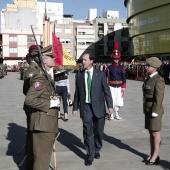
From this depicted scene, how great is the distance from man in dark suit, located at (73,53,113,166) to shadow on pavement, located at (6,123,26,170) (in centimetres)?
114

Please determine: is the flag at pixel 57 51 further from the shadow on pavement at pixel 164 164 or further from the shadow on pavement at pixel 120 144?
the shadow on pavement at pixel 164 164

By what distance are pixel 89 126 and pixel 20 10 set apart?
248ft

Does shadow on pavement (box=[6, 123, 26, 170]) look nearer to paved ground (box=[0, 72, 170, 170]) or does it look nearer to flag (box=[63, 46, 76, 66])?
paved ground (box=[0, 72, 170, 170])

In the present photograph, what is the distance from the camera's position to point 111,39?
7369 cm

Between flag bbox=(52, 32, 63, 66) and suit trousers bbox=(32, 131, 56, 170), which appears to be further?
flag bbox=(52, 32, 63, 66)

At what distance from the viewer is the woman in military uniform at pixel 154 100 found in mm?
4293

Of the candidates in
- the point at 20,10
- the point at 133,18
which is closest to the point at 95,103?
the point at 133,18

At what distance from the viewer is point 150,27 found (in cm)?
Answer: 4406

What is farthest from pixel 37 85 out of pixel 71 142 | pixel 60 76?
pixel 71 142

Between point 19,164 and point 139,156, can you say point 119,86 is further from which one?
point 19,164

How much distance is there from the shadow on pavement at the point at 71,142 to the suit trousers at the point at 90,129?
432 millimetres

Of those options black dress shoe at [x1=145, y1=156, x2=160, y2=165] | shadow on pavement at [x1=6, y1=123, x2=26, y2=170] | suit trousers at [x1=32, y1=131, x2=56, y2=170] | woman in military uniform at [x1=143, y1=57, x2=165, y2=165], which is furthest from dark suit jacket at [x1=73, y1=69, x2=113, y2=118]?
shadow on pavement at [x1=6, y1=123, x2=26, y2=170]

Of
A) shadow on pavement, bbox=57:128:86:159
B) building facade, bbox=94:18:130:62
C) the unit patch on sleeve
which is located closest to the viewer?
the unit patch on sleeve

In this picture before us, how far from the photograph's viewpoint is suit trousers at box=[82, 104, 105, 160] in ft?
15.1
